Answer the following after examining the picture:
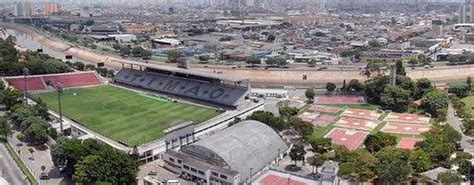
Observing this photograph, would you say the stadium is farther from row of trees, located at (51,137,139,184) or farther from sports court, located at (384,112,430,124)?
sports court, located at (384,112,430,124)

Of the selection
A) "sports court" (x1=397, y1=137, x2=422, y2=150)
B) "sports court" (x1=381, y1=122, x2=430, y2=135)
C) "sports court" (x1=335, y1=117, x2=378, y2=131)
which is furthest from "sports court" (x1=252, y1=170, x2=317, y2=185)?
"sports court" (x1=381, y1=122, x2=430, y2=135)

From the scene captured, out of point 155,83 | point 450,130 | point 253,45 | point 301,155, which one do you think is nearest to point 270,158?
point 301,155

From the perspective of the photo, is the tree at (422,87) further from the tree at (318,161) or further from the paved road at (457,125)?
the tree at (318,161)

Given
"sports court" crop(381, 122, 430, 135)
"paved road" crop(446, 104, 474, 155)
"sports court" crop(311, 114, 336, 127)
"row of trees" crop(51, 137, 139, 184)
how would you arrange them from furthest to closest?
"sports court" crop(311, 114, 336, 127), "sports court" crop(381, 122, 430, 135), "paved road" crop(446, 104, 474, 155), "row of trees" crop(51, 137, 139, 184)

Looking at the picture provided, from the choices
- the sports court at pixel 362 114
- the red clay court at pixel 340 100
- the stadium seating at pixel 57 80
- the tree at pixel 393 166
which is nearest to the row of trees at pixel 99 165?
the tree at pixel 393 166

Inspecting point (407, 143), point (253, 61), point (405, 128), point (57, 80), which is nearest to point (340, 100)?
point (405, 128)
